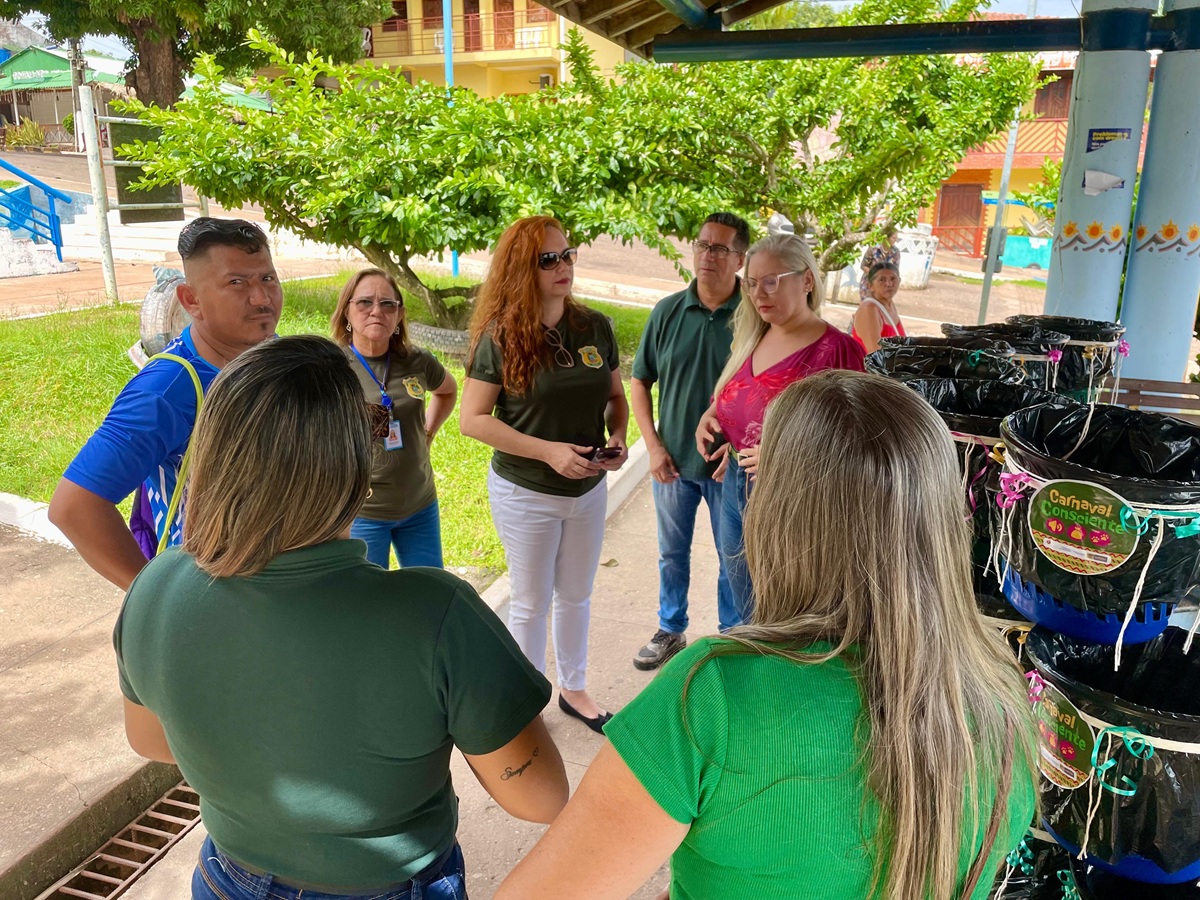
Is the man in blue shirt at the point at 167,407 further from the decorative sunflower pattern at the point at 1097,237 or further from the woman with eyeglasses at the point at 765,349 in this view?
the decorative sunflower pattern at the point at 1097,237

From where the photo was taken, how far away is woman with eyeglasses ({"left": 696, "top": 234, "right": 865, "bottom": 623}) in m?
3.39

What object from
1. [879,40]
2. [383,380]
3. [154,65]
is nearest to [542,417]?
[383,380]

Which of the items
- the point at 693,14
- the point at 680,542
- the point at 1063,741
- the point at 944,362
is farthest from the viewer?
the point at 693,14

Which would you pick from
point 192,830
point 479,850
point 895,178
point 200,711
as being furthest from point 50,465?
point 895,178

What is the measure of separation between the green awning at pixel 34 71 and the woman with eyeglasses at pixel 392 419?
121 feet

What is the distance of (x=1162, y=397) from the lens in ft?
12.3

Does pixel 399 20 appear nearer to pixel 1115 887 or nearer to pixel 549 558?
pixel 549 558

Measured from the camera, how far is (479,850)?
300 cm

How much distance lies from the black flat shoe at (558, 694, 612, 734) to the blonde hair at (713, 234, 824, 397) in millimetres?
1358

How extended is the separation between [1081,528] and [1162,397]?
2506 mm

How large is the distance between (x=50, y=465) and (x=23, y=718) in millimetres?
3126

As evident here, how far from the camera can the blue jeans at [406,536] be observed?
11.2ft

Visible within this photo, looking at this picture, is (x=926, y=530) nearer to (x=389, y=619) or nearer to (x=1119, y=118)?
(x=389, y=619)

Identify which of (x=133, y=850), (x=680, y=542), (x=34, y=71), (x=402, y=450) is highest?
(x=34, y=71)
